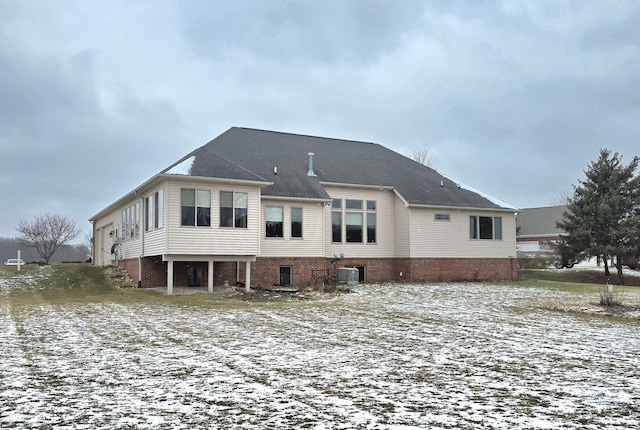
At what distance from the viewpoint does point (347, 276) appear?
2306 cm

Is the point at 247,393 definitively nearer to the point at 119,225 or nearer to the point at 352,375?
the point at 352,375

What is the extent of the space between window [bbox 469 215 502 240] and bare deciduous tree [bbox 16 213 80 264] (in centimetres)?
3954

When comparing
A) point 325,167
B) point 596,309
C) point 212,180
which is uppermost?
point 325,167

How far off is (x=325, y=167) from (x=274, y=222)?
15.7 ft

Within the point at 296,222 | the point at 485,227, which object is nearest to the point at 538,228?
the point at 485,227

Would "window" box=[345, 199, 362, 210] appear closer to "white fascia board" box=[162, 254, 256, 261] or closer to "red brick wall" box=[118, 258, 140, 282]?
"white fascia board" box=[162, 254, 256, 261]

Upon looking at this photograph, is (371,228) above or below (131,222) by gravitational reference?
below

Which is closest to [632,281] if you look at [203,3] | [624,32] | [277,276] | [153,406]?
[624,32]

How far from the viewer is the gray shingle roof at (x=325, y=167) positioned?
23.3 metres

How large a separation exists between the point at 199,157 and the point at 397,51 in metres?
10.4

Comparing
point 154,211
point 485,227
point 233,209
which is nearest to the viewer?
point 233,209

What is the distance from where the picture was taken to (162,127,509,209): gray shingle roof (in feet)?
76.6

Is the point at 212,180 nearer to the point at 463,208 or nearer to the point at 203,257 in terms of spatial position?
the point at 203,257

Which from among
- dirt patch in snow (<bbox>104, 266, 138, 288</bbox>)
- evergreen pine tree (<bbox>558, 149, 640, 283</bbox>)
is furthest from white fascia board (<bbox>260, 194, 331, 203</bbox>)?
evergreen pine tree (<bbox>558, 149, 640, 283</bbox>)
